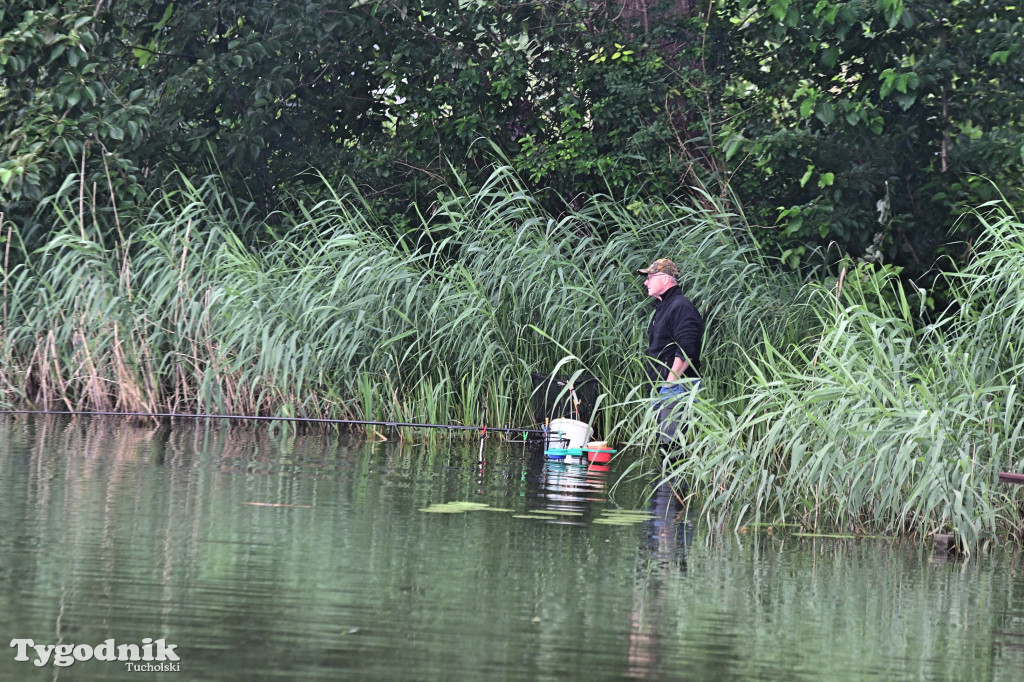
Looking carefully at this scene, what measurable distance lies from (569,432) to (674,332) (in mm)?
1254

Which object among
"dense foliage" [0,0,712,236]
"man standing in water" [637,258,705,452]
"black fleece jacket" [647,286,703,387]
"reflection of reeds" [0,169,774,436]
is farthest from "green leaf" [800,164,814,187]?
"black fleece jacket" [647,286,703,387]

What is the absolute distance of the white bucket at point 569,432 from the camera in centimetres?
1083

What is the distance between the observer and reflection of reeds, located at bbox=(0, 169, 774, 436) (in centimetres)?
1210

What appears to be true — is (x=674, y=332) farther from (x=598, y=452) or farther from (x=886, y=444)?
(x=886, y=444)

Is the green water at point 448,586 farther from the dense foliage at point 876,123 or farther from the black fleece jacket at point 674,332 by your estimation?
the dense foliage at point 876,123

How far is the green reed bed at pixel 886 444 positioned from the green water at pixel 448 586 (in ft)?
0.91

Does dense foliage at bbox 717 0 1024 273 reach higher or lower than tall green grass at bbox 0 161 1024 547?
higher

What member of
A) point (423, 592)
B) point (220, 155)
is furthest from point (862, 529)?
point (220, 155)

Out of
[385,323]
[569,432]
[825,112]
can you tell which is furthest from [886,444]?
[825,112]

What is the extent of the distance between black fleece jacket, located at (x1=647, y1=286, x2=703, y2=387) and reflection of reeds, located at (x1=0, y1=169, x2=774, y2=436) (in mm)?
1440

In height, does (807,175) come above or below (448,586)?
above

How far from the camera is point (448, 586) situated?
6.23 meters

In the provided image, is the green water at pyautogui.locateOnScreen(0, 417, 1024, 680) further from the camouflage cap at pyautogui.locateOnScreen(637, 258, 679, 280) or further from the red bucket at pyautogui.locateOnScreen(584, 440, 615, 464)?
the camouflage cap at pyautogui.locateOnScreen(637, 258, 679, 280)

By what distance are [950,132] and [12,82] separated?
30.9 feet
